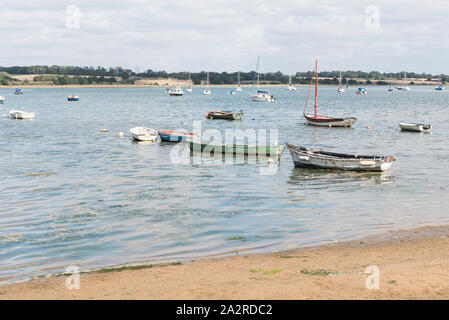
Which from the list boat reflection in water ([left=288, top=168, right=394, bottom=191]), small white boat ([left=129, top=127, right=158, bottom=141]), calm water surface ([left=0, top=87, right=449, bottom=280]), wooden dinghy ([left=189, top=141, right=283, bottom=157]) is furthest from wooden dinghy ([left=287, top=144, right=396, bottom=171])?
small white boat ([left=129, top=127, right=158, bottom=141])

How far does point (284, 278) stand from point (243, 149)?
30113 millimetres

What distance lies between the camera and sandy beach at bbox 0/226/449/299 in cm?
1273

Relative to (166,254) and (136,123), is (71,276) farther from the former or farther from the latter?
(136,123)

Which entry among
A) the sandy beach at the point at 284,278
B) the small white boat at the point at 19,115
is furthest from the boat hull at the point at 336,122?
the sandy beach at the point at 284,278

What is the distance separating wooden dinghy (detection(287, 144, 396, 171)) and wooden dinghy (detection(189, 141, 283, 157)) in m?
5.21

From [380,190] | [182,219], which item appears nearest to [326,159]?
[380,190]

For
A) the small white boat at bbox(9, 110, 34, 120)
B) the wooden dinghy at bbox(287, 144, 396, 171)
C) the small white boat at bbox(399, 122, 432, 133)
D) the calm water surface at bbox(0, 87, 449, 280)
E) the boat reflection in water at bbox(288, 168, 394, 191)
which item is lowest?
the calm water surface at bbox(0, 87, 449, 280)

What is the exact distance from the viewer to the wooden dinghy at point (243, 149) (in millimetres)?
43719

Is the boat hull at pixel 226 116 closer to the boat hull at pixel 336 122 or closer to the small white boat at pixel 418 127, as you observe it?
the boat hull at pixel 336 122

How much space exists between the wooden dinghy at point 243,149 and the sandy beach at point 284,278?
25036 mm

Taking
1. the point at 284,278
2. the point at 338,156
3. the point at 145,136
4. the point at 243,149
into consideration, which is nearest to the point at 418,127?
the point at 243,149

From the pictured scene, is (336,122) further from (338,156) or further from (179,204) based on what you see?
(179,204)

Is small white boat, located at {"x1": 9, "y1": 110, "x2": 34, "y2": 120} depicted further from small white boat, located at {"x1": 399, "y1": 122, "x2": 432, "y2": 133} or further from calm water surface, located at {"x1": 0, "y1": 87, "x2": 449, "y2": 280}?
small white boat, located at {"x1": 399, "y1": 122, "x2": 432, "y2": 133}

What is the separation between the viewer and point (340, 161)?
36.2m
